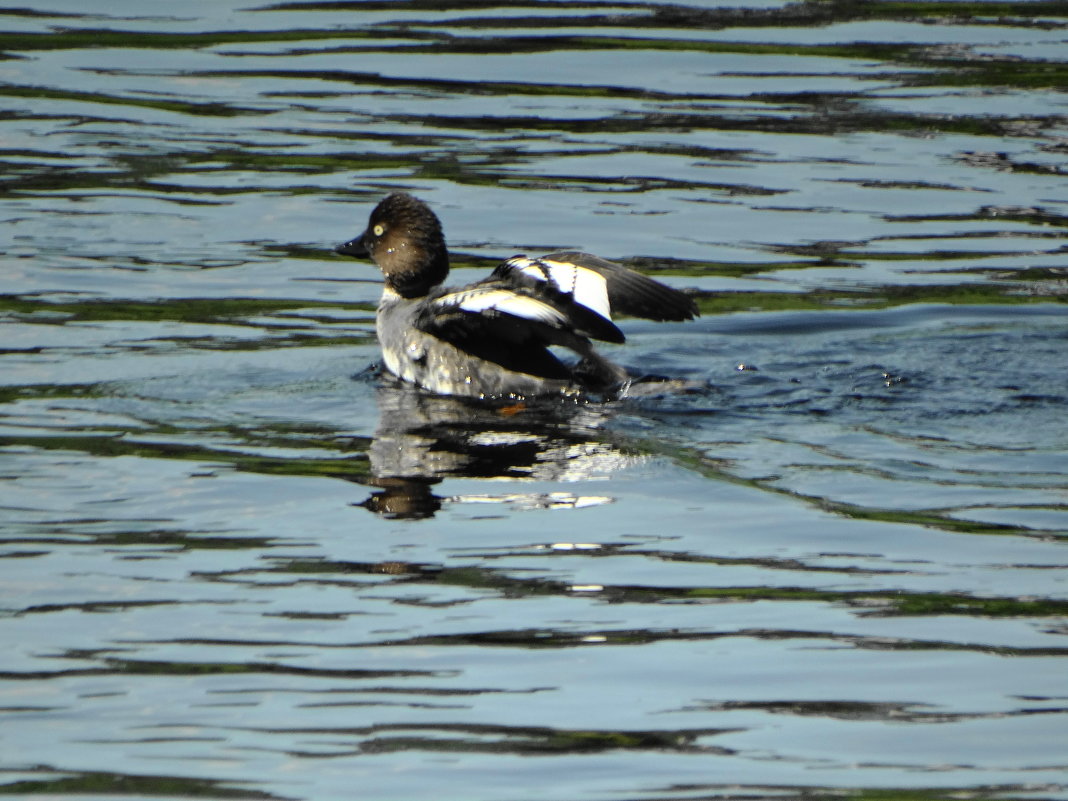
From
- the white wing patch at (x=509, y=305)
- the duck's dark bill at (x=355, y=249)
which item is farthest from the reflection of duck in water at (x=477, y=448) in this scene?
the duck's dark bill at (x=355, y=249)

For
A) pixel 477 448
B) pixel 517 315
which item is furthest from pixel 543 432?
pixel 517 315

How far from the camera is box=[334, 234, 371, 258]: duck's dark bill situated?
11297mm

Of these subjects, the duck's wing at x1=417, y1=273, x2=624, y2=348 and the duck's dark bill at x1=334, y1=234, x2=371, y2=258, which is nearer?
the duck's wing at x1=417, y1=273, x2=624, y2=348

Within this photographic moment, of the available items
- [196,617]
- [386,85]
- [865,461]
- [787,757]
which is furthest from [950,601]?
[386,85]

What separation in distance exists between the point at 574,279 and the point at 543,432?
878 millimetres

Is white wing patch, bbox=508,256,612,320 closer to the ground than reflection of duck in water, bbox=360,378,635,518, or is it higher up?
higher up

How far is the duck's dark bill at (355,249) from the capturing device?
11.3m

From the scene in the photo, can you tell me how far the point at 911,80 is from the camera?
1692 cm

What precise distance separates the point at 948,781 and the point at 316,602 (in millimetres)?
2359

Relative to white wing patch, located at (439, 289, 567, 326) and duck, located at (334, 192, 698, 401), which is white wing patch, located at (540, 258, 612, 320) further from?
white wing patch, located at (439, 289, 567, 326)

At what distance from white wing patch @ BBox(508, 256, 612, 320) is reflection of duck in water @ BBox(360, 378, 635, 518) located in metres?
0.59

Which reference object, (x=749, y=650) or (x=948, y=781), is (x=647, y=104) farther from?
(x=948, y=781)

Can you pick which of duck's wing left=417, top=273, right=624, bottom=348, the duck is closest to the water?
the duck

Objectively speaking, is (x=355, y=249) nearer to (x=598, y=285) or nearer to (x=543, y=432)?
(x=598, y=285)
